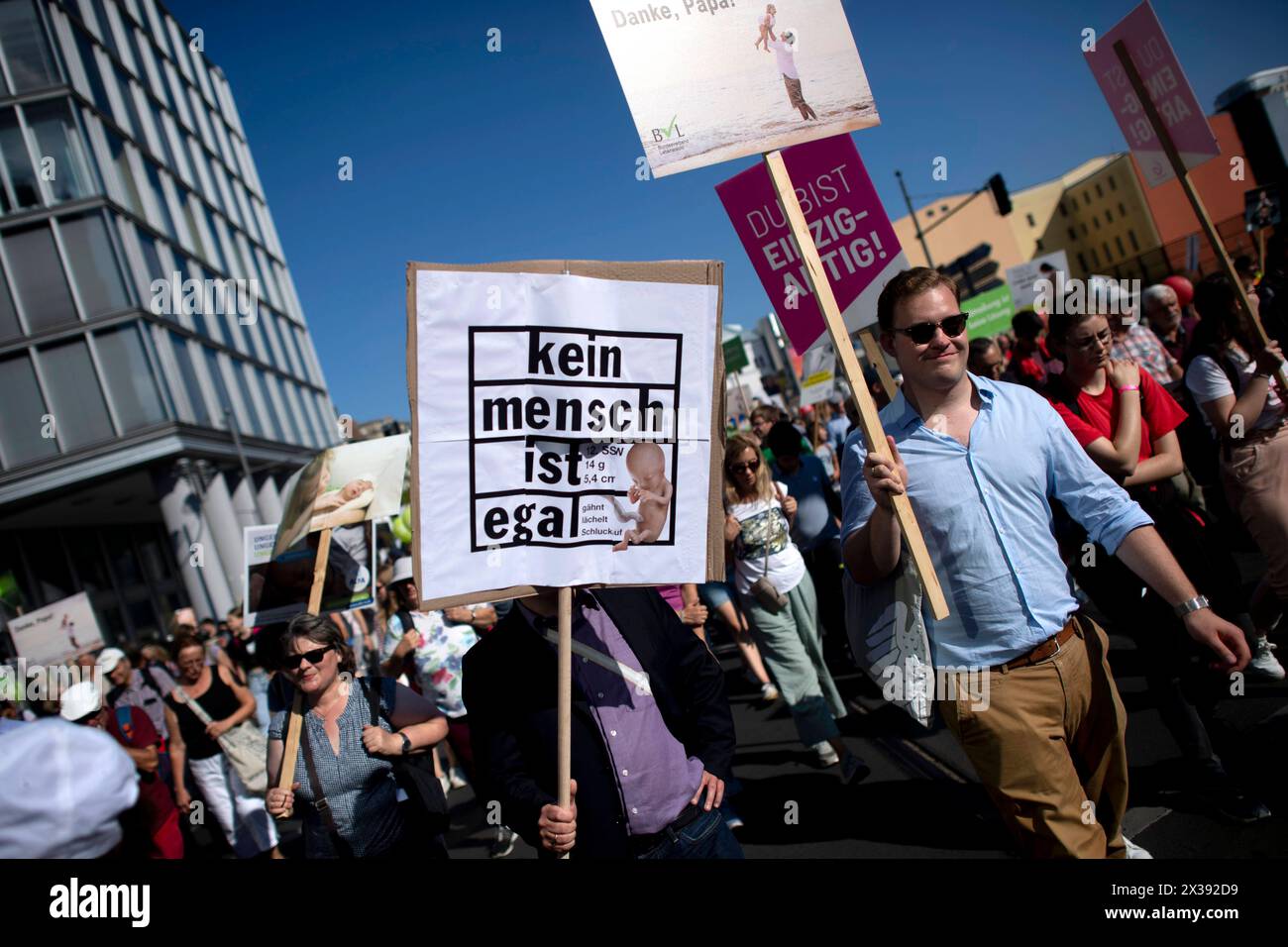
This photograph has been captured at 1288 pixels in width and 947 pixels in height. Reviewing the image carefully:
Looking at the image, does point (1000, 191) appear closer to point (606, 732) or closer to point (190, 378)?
point (606, 732)

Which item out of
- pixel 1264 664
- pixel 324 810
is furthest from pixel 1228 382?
pixel 324 810

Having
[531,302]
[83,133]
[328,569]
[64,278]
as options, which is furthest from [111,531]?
[531,302]

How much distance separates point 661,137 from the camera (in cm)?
249

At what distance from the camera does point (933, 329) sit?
2.47 m

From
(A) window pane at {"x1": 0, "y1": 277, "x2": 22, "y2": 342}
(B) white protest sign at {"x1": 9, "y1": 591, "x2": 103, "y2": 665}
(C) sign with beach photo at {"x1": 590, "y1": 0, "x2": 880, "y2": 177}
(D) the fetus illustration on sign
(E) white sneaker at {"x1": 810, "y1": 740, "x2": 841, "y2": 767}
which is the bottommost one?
(E) white sneaker at {"x1": 810, "y1": 740, "x2": 841, "y2": 767}

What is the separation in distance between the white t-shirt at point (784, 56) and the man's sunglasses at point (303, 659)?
2610 mm

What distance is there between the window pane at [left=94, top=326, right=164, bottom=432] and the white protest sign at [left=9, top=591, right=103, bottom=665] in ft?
46.7

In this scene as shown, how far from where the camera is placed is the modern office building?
71.9 ft

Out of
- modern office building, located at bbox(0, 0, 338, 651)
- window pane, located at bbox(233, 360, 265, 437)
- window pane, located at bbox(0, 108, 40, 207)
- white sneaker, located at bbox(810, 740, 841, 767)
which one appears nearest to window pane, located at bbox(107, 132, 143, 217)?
modern office building, located at bbox(0, 0, 338, 651)

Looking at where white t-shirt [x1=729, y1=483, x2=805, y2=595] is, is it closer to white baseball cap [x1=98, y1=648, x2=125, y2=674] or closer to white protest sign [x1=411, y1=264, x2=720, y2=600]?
white protest sign [x1=411, y1=264, x2=720, y2=600]

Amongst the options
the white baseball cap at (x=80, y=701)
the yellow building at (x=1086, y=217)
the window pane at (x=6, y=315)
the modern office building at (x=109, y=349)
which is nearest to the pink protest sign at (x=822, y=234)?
the white baseball cap at (x=80, y=701)

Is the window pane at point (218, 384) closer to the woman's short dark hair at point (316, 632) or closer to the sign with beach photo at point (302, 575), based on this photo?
the sign with beach photo at point (302, 575)
